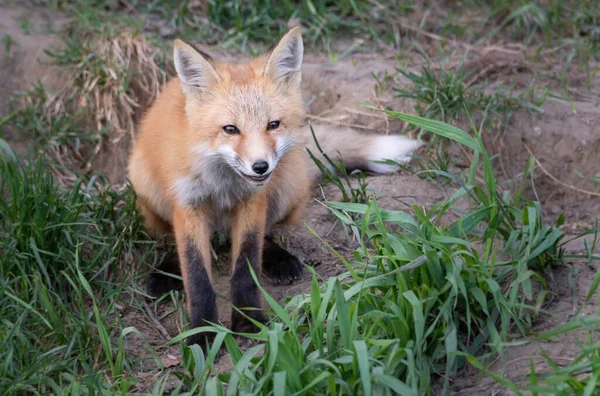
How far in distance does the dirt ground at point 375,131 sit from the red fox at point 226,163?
25 cm

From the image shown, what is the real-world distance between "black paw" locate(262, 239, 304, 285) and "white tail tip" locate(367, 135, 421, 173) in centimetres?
78

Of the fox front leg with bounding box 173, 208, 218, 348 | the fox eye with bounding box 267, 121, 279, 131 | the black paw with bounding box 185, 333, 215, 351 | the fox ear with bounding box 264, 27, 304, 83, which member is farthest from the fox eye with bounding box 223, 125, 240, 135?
the black paw with bounding box 185, 333, 215, 351

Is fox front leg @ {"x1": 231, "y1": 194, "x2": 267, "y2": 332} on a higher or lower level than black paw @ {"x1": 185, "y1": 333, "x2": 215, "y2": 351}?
higher

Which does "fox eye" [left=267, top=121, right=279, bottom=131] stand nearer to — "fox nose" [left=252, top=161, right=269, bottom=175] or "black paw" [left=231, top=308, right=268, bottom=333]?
"fox nose" [left=252, top=161, right=269, bottom=175]

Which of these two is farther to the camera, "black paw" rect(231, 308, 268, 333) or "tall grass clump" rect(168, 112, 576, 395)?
"black paw" rect(231, 308, 268, 333)

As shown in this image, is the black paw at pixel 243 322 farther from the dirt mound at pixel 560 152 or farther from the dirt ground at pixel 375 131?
the dirt mound at pixel 560 152

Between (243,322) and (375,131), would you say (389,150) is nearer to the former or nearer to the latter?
(375,131)

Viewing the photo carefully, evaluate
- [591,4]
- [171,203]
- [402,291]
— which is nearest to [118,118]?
[171,203]

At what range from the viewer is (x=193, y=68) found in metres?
3.10

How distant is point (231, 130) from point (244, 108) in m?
0.11

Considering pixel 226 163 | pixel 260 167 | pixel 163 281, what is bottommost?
pixel 163 281

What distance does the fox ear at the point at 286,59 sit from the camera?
10.3 ft

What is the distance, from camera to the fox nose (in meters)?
2.86

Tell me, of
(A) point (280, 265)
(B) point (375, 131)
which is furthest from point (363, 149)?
(A) point (280, 265)
